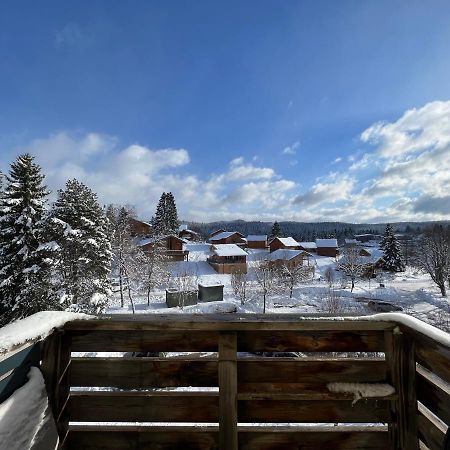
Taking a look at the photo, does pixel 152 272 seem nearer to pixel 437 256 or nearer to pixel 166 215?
pixel 166 215

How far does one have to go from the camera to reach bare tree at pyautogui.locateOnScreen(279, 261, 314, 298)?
31.8 meters

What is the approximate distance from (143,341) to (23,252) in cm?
1684

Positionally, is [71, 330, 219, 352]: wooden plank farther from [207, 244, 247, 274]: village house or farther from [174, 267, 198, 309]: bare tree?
[207, 244, 247, 274]: village house

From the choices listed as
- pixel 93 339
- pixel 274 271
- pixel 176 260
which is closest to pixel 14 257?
pixel 93 339

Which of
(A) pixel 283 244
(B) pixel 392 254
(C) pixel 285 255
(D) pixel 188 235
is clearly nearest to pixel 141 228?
(D) pixel 188 235

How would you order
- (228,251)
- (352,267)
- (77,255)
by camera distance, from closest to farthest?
(77,255)
(352,267)
(228,251)

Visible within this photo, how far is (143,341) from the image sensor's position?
1.95 m

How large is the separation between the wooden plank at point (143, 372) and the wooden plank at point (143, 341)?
0.25 ft

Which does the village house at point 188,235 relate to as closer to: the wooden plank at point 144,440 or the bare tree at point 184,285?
the bare tree at point 184,285

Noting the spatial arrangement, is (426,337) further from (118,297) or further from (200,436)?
(118,297)

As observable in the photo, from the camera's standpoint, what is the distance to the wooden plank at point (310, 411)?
189 cm

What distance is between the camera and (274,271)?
31.8 m

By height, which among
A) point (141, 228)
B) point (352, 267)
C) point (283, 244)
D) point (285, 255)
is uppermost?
point (141, 228)

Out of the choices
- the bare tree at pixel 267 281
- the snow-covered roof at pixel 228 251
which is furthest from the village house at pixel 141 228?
the bare tree at pixel 267 281
